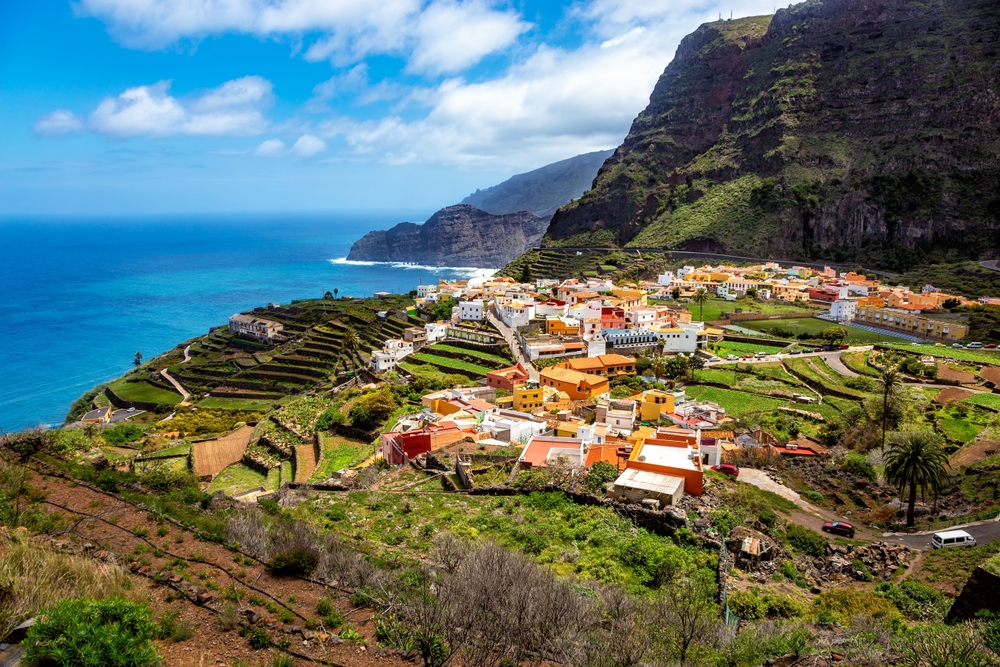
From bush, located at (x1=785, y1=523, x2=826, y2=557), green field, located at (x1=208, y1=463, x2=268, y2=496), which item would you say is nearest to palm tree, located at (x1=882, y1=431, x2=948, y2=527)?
bush, located at (x1=785, y1=523, x2=826, y2=557)

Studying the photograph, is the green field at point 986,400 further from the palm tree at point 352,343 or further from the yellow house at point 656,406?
the palm tree at point 352,343

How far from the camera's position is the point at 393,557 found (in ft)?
35.6

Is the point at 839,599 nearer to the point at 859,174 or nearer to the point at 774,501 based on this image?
the point at 774,501

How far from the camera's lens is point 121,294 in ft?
327

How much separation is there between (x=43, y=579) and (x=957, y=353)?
144 feet

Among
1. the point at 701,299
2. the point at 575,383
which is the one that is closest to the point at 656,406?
the point at 575,383

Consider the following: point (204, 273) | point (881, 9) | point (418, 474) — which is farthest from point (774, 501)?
point (204, 273)

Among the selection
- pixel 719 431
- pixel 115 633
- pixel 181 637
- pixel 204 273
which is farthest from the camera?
pixel 204 273

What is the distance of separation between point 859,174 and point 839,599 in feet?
274

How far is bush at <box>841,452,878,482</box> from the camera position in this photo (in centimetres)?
1977

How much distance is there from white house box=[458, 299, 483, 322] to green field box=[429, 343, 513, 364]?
6.09m

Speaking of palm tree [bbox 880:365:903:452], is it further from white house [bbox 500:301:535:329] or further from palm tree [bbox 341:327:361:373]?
palm tree [bbox 341:327:361:373]

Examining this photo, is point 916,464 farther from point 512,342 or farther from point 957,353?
point 512,342

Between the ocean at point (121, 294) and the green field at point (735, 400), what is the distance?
38546mm
